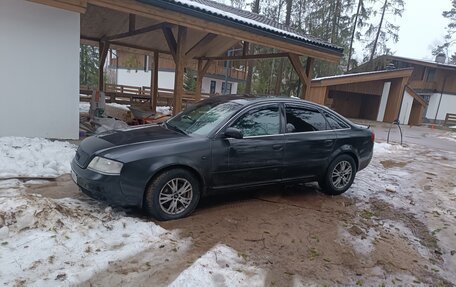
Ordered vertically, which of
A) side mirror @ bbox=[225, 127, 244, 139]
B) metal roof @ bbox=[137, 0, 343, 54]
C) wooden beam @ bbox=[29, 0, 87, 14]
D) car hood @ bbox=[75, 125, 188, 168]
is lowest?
car hood @ bbox=[75, 125, 188, 168]

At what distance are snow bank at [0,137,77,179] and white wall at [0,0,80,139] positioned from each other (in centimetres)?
56

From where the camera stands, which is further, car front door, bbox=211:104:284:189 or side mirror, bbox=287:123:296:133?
side mirror, bbox=287:123:296:133

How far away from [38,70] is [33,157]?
2123 millimetres

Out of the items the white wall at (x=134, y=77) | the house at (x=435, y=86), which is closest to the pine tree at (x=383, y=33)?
the house at (x=435, y=86)

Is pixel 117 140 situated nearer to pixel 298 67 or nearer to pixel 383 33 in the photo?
pixel 298 67

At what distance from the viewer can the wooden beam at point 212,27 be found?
6117 mm

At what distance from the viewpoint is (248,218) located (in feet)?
13.9

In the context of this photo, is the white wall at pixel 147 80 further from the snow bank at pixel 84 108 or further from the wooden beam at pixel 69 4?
the wooden beam at pixel 69 4

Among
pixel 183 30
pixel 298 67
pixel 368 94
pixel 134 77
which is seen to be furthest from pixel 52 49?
pixel 134 77

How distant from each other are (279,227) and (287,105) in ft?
6.15

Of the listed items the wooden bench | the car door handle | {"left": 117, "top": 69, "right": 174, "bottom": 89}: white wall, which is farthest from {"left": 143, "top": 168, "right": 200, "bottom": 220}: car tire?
the wooden bench

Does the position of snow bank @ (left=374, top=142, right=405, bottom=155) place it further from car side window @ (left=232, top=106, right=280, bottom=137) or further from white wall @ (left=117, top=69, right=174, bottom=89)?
white wall @ (left=117, top=69, right=174, bottom=89)

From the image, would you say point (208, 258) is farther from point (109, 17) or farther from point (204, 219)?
point (109, 17)

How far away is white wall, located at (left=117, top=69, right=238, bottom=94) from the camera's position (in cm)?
3306
